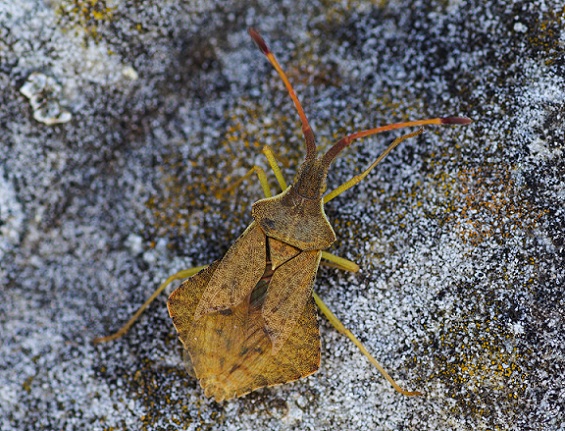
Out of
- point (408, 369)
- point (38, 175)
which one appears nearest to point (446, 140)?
point (408, 369)

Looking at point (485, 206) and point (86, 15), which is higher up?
point (86, 15)

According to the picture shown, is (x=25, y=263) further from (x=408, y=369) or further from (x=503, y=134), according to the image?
(x=503, y=134)

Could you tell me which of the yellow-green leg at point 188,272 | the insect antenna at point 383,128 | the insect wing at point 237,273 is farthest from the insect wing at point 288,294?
the insect antenna at point 383,128

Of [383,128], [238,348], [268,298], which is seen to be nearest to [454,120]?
[383,128]

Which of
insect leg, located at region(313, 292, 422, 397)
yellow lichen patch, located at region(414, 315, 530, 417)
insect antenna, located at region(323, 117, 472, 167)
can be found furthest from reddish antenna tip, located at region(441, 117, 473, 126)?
insect leg, located at region(313, 292, 422, 397)

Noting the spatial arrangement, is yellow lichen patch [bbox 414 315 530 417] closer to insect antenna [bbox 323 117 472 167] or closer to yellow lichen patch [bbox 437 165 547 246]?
yellow lichen patch [bbox 437 165 547 246]

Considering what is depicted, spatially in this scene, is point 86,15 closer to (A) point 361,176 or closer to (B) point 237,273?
(B) point 237,273
